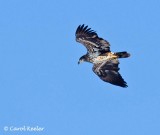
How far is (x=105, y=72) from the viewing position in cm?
2434

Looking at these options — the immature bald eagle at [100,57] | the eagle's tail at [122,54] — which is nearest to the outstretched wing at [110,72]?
the immature bald eagle at [100,57]

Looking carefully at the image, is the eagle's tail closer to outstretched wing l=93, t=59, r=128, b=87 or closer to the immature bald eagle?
the immature bald eagle

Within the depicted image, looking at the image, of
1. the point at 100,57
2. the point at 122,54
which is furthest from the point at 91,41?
the point at 122,54

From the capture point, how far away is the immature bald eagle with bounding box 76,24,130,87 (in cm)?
2395

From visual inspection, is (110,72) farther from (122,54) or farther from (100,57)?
(122,54)

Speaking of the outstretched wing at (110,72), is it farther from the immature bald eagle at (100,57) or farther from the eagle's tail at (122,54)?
the eagle's tail at (122,54)

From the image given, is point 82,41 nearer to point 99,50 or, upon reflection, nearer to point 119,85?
point 99,50

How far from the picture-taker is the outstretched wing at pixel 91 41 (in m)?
24.2

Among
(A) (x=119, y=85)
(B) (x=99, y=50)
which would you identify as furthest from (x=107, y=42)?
(A) (x=119, y=85)

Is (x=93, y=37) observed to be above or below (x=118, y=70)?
above

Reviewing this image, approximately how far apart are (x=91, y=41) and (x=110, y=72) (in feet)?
6.44

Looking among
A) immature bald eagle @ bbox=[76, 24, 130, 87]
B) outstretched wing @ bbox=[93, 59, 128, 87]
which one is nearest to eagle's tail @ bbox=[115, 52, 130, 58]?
immature bald eagle @ bbox=[76, 24, 130, 87]

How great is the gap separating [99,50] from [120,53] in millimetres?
1355

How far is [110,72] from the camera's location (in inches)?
952
